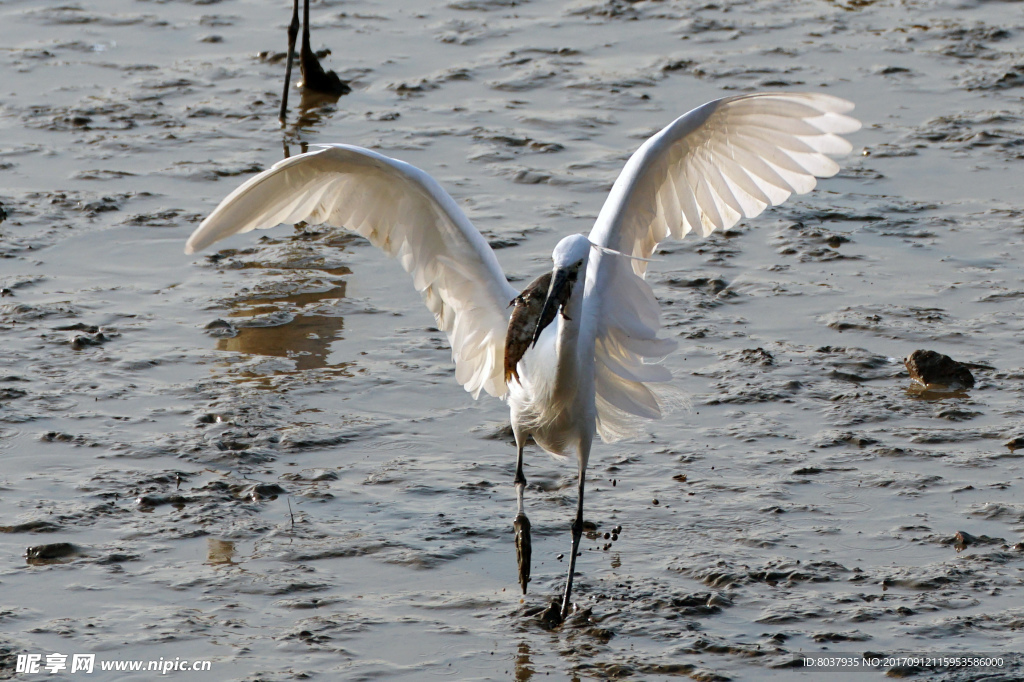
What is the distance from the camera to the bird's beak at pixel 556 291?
4734 mm

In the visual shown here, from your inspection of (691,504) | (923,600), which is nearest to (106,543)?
(691,504)

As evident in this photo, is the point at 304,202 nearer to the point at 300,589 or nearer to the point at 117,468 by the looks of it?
the point at 117,468

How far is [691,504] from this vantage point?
19.1 ft

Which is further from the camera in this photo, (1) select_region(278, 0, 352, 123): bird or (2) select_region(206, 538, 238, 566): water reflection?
(1) select_region(278, 0, 352, 123): bird

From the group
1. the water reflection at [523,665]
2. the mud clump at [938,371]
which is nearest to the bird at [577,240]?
the water reflection at [523,665]

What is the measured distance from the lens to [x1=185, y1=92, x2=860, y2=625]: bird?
5.18 meters

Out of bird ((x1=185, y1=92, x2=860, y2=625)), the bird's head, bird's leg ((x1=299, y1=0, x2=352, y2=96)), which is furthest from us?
bird's leg ((x1=299, y1=0, x2=352, y2=96))

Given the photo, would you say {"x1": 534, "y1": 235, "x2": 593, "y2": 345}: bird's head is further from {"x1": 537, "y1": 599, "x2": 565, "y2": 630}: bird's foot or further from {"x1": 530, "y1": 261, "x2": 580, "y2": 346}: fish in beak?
{"x1": 537, "y1": 599, "x2": 565, "y2": 630}: bird's foot

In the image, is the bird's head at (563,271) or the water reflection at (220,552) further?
the water reflection at (220,552)

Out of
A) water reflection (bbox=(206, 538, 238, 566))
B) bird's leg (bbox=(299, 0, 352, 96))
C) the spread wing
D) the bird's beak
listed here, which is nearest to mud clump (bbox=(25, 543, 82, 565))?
water reflection (bbox=(206, 538, 238, 566))

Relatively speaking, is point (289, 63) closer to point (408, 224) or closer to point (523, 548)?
point (408, 224)

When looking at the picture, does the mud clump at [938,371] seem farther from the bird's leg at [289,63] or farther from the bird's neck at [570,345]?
the bird's leg at [289,63]

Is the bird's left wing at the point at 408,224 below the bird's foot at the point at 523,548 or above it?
above

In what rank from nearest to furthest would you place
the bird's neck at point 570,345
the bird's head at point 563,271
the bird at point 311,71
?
the bird's head at point 563,271, the bird's neck at point 570,345, the bird at point 311,71
